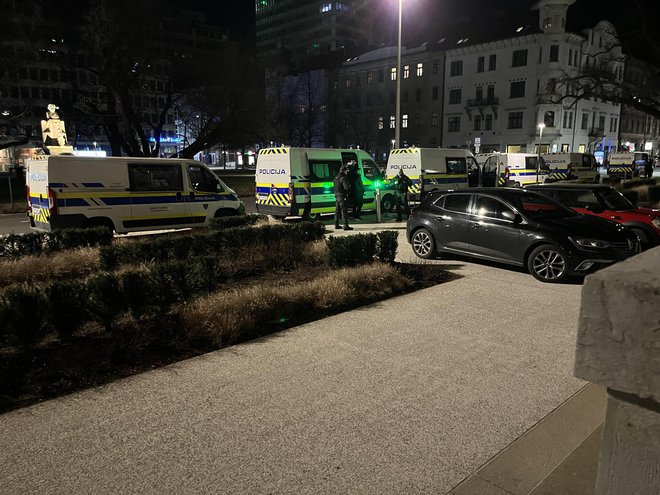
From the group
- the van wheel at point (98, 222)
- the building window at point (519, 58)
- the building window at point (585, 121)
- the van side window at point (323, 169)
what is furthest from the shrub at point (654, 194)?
the building window at point (585, 121)

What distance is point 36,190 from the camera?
1194cm

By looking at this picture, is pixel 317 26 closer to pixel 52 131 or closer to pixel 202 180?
pixel 52 131

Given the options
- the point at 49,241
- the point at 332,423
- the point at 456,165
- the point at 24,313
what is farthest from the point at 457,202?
the point at 456,165

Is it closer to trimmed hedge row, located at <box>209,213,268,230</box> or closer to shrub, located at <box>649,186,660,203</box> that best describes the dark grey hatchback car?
trimmed hedge row, located at <box>209,213,268,230</box>

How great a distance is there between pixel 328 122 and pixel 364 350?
228 ft

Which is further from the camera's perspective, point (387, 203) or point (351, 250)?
point (387, 203)

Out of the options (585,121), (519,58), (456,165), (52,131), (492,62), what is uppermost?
(492,62)

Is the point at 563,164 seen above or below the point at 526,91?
below

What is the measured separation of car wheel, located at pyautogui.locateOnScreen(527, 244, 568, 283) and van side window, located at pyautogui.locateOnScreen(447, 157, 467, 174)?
1489 centimetres

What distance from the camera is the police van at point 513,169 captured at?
26697 millimetres

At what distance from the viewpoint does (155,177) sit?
1297 centimetres

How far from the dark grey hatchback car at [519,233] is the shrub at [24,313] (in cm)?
709

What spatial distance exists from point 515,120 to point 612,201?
52.8 meters

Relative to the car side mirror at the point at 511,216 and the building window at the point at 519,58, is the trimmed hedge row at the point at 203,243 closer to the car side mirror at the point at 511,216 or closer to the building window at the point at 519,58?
the car side mirror at the point at 511,216
